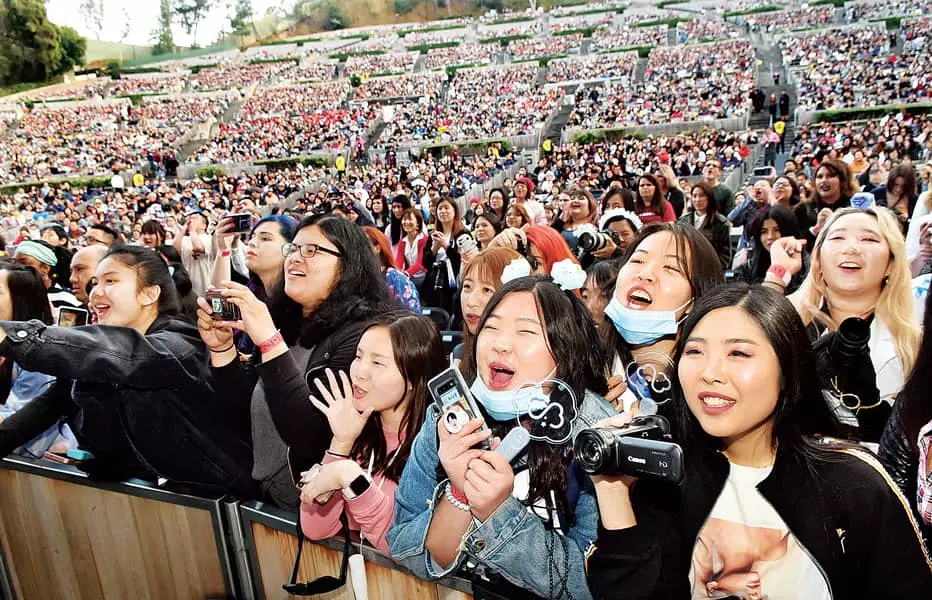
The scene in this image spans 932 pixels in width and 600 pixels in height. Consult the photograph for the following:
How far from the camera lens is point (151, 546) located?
2.37 meters

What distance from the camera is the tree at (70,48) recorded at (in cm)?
5425

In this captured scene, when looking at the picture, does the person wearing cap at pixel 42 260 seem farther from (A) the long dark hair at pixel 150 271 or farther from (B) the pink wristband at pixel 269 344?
(B) the pink wristband at pixel 269 344

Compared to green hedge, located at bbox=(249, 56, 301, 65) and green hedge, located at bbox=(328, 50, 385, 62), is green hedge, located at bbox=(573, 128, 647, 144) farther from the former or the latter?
green hedge, located at bbox=(249, 56, 301, 65)

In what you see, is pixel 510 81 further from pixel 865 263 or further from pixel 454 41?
pixel 865 263

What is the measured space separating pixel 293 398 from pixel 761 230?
145 inches

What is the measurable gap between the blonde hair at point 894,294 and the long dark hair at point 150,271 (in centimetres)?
246

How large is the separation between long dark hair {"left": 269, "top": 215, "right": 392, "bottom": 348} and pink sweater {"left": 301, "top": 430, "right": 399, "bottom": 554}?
71 centimetres

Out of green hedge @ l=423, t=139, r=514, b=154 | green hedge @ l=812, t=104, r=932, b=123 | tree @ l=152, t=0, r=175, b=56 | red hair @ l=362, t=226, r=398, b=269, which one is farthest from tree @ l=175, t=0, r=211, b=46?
red hair @ l=362, t=226, r=398, b=269

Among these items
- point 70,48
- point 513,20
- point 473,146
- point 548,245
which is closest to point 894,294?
point 548,245

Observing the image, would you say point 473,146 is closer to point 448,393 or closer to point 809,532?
point 448,393

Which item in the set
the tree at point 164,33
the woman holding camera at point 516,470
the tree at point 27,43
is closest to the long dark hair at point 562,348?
the woman holding camera at point 516,470

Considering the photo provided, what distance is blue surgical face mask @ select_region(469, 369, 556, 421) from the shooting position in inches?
68.1

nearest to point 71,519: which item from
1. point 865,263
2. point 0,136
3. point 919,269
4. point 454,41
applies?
point 865,263

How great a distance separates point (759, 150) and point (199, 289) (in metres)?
16.9
